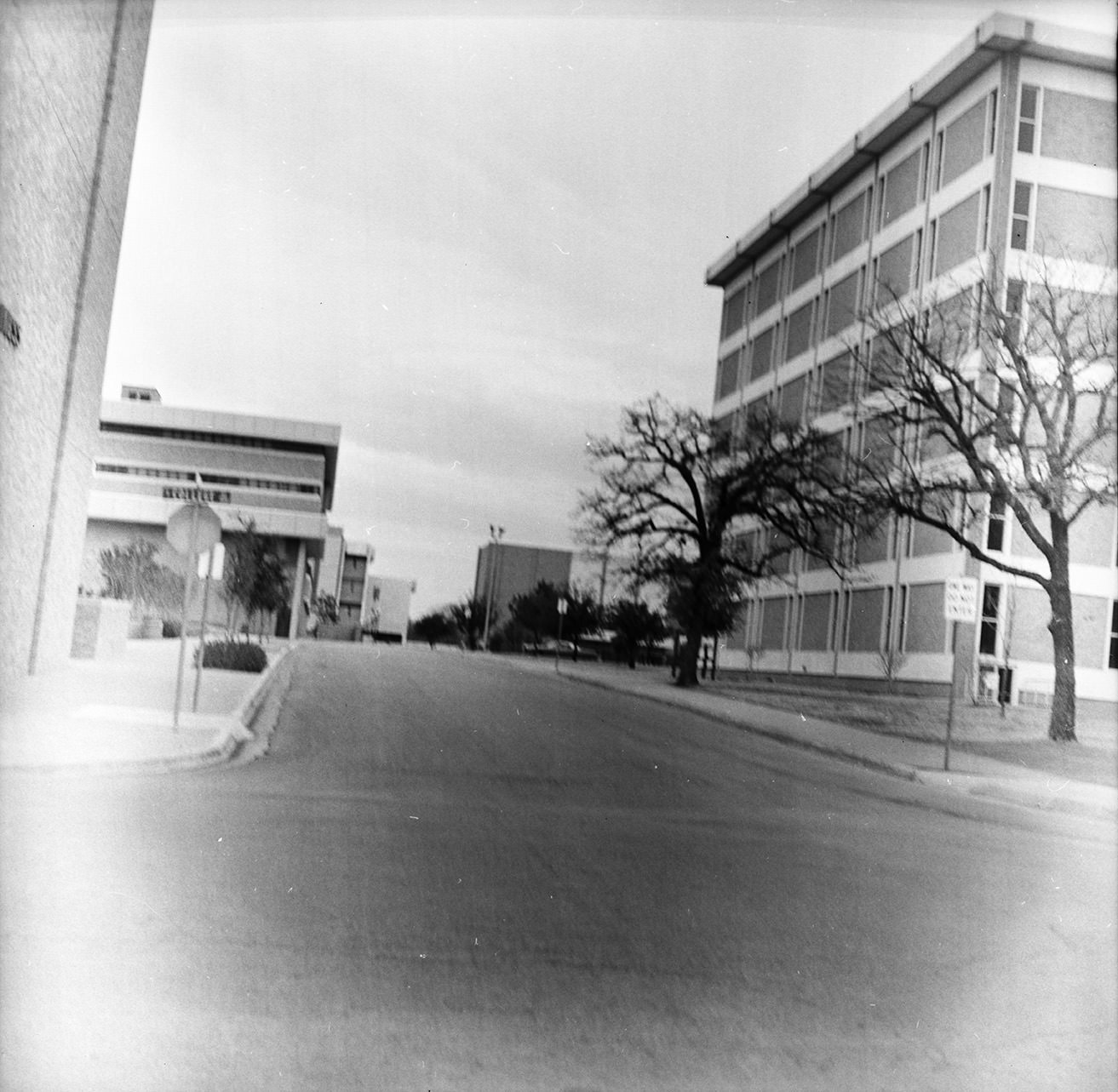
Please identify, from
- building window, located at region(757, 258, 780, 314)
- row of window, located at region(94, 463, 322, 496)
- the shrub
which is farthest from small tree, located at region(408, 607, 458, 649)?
the shrub

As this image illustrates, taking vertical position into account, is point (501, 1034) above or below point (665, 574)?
below

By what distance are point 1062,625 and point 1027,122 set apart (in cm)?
383

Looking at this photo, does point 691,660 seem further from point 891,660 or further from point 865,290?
point 865,290

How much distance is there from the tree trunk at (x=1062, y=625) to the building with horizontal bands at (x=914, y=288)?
8 centimetres

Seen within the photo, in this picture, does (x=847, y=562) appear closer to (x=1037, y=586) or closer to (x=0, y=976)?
(x=1037, y=586)

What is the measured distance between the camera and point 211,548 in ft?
38.7

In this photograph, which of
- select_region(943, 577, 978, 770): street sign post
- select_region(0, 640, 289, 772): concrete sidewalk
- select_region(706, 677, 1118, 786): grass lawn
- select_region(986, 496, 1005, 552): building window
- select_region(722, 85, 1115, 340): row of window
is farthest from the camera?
select_region(0, 640, 289, 772): concrete sidewalk

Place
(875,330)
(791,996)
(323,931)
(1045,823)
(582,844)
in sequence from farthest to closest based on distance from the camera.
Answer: (1045,823) < (875,330) < (582,844) < (323,931) < (791,996)

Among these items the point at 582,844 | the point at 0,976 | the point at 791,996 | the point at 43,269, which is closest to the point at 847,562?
the point at 582,844

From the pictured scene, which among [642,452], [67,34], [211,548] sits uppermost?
[67,34]

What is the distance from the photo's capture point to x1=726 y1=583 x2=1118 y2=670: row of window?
9.27 m

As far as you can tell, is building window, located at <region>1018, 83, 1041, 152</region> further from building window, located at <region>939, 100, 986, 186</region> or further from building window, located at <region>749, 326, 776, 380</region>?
building window, located at <region>749, 326, 776, 380</region>

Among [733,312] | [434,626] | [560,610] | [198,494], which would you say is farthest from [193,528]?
[733,312]

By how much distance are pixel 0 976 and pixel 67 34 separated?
32.6ft
